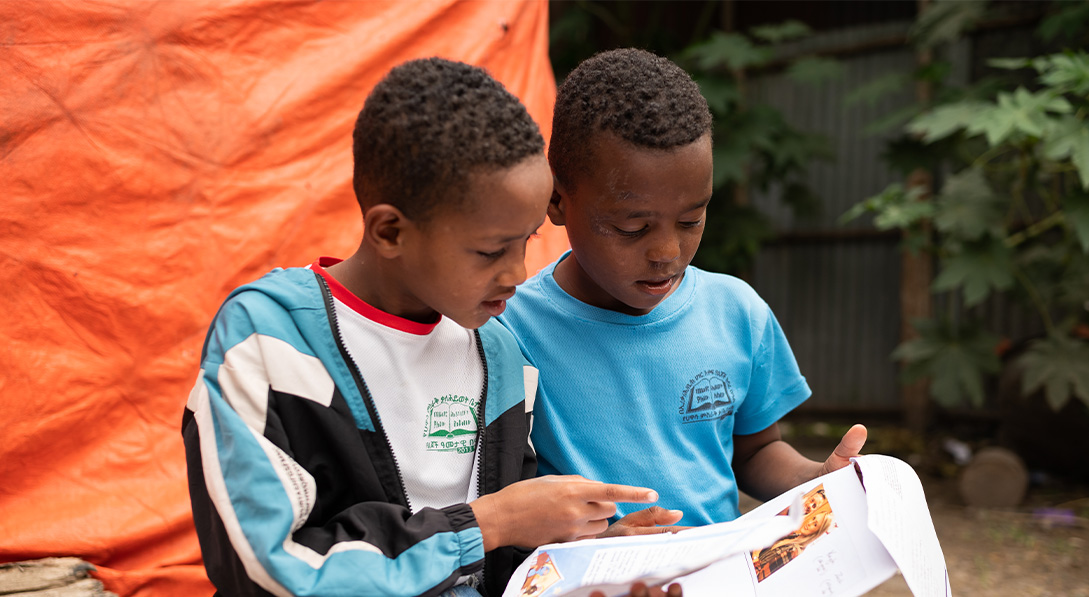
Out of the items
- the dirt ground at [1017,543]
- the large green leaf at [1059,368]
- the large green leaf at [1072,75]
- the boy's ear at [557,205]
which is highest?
A: the large green leaf at [1072,75]

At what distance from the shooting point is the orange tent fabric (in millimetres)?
1675

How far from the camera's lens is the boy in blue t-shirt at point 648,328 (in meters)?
1.31

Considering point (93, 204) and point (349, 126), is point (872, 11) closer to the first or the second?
point (349, 126)

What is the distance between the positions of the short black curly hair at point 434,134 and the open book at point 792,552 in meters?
0.52

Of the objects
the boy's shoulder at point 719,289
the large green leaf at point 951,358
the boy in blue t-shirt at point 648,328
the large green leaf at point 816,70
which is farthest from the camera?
the large green leaf at point 816,70

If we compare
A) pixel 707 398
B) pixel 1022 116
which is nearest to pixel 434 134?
pixel 707 398

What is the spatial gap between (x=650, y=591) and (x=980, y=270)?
293 cm

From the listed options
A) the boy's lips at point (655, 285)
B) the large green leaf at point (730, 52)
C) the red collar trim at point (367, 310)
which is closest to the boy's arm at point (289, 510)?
the red collar trim at point (367, 310)

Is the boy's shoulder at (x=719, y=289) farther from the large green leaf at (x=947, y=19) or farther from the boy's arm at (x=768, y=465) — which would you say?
the large green leaf at (x=947, y=19)

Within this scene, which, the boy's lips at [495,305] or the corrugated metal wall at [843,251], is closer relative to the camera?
the boy's lips at [495,305]

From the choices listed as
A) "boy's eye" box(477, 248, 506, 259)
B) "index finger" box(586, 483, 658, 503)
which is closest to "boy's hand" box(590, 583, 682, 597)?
"index finger" box(586, 483, 658, 503)

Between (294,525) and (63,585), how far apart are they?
36.1 inches

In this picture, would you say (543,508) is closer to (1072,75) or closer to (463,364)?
(463,364)

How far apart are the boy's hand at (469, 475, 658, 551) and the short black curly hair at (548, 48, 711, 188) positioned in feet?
1.69
